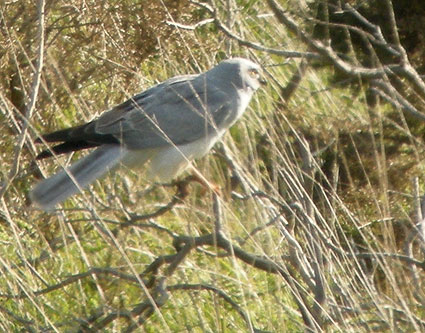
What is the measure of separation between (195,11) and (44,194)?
171cm

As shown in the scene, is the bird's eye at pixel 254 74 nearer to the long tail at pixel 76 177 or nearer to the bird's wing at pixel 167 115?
the bird's wing at pixel 167 115

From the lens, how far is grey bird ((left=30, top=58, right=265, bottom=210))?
3.95m

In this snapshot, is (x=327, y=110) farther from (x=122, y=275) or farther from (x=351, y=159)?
(x=122, y=275)

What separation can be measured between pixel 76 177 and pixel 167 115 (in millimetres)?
563

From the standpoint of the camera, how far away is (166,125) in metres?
4.24

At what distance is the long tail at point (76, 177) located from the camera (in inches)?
142

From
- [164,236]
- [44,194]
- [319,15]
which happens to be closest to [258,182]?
[44,194]

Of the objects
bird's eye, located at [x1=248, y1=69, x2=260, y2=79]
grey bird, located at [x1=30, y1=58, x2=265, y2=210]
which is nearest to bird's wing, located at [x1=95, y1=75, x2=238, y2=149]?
grey bird, located at [x1=30, y1=58, x2=265, y2=210]

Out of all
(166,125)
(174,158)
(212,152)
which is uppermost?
(166,125)

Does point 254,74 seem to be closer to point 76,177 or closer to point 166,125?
point 166,125

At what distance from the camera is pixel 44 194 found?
362 cm

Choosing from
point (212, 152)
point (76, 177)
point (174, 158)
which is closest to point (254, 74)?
point (212, 152)

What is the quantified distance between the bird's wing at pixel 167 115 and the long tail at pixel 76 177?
0.26 ft

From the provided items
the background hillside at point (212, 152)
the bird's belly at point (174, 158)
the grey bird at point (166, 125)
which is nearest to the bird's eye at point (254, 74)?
the grey bird at point (166, 125)
